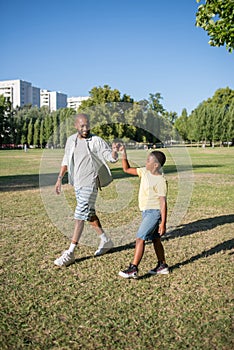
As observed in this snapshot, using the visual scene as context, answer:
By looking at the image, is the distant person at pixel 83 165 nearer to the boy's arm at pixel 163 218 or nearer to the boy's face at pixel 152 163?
the boy's face at pixel 152 163

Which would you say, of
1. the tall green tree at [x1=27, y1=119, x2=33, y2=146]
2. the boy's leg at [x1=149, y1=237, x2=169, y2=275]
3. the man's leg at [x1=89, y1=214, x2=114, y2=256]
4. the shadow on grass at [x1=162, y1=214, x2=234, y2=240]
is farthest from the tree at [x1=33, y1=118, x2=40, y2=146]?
the boy's leg at [x1=149, y1=237, x2=169, y2=275]

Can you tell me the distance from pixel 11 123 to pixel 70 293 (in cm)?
7499

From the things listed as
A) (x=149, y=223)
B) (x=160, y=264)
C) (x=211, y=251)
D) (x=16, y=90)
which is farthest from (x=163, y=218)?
(x=16, y=90)

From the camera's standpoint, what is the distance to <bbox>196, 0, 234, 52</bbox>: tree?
9953mm

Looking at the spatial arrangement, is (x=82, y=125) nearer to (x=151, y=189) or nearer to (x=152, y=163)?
(x=152, y=163)

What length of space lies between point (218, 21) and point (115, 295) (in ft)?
29.3

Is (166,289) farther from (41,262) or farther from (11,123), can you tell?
(11,123)

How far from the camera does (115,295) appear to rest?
3.77 m

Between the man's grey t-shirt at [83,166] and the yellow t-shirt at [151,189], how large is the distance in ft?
2.78

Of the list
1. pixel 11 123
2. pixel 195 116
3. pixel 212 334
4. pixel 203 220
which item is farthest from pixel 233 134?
pixel 212 334

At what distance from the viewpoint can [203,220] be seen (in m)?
7.34

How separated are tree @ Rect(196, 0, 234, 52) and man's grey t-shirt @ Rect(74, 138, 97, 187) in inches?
281

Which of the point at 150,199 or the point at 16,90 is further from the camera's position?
the point at 16,90

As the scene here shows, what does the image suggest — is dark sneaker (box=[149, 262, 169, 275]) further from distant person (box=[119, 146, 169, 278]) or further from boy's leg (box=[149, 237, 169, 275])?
distant person (box=[119, 146, 169, 278])
